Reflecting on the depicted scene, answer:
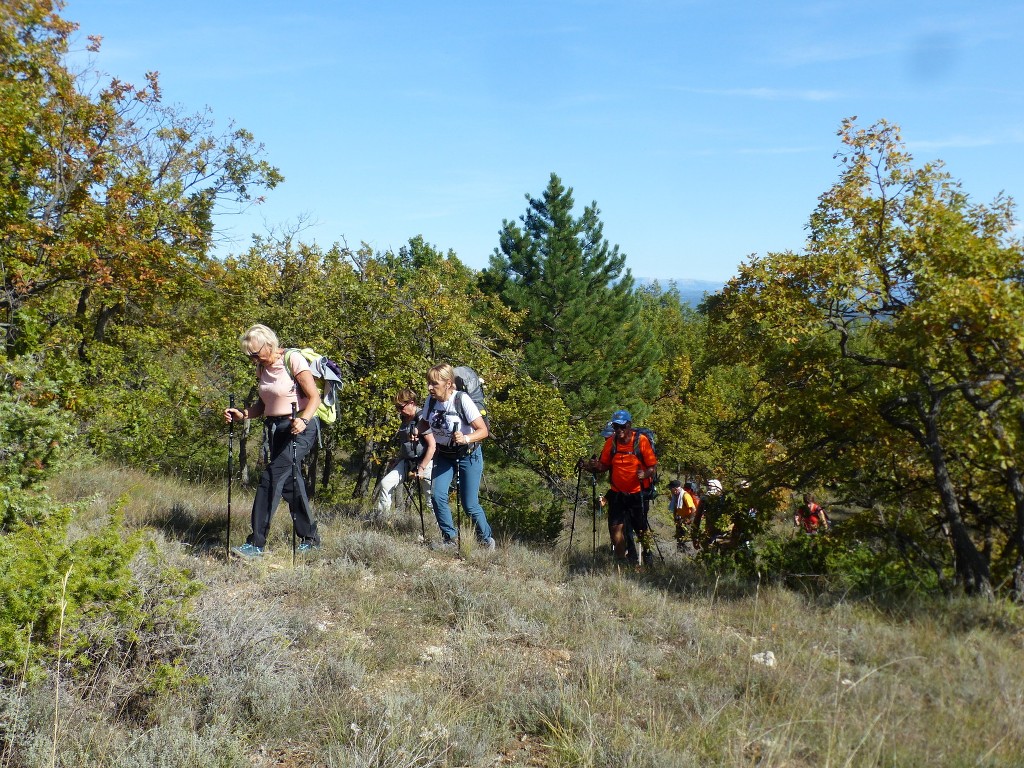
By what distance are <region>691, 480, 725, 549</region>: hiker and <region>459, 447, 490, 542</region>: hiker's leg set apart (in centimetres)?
213

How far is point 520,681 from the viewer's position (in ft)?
12.5

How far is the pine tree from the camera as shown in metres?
24.2

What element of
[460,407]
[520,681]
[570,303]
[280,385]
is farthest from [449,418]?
[570,303]

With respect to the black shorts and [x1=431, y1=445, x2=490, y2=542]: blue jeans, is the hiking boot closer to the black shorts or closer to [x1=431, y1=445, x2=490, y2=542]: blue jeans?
[x1=431, y1=445, x2=490, y2=542]: blue jeans

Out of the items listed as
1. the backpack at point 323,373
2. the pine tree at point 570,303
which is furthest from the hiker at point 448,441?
the pine tree at point 570,303

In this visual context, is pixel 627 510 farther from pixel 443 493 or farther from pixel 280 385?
pixel 280 385

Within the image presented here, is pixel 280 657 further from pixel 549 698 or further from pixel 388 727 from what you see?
pixel 549 698

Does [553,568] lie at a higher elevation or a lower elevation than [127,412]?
lower

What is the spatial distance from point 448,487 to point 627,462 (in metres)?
1.75

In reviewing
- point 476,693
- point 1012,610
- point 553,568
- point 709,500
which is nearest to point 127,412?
point 553,568

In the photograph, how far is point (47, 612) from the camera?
10.2 feet

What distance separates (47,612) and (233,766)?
3.20 ft

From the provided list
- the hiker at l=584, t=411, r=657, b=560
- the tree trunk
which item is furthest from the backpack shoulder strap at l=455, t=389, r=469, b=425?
the tree trunk

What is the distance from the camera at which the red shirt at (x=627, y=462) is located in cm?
723
